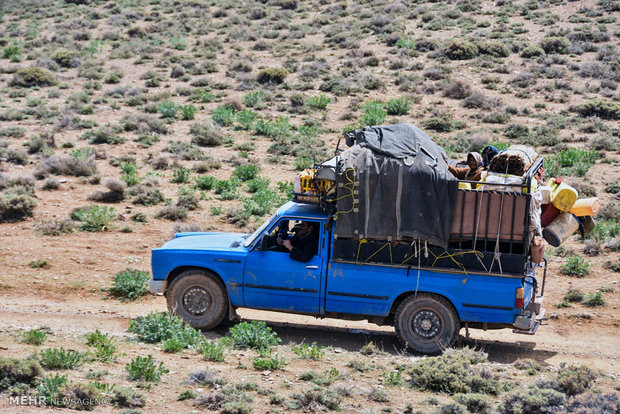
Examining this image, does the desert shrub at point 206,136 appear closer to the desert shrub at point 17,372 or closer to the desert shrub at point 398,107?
the desert shrub at point 398,107

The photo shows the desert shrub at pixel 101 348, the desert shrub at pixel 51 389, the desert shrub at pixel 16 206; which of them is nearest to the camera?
the desert shrub at pixel 51 389

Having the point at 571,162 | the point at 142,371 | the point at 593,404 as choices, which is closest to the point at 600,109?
the point at 571,162

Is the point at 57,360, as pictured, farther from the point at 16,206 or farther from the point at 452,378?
the point at 16,206

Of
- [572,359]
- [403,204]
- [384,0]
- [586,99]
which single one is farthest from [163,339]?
[384,0]

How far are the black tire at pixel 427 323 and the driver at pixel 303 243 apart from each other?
1474 millimetres

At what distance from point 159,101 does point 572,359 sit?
21606 mm

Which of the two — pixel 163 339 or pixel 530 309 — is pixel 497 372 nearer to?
pixel 530 309

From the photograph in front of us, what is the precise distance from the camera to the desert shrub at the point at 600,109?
25016 millimetres

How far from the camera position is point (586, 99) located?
1062 inches

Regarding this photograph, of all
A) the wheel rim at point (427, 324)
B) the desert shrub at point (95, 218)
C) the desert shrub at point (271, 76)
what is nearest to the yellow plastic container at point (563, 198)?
the wheel rim at point (427, 324)

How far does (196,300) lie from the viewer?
1024cm

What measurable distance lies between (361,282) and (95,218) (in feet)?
27.2

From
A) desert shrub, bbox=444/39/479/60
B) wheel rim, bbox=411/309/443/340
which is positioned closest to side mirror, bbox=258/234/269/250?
wheel rim, bbox=411/309/443/340

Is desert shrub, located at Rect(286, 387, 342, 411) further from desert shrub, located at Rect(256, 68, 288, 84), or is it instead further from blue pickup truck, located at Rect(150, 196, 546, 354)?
desert shrub, located at Rect(256, 68, 288, 84)
